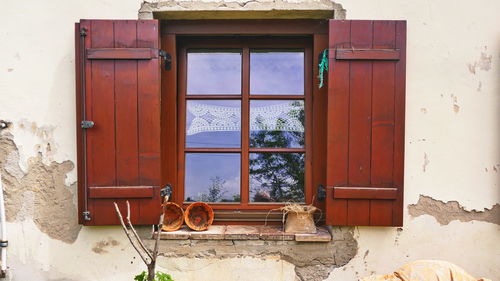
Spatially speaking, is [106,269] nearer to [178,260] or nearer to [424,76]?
[178,260]

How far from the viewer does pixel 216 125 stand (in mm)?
2740

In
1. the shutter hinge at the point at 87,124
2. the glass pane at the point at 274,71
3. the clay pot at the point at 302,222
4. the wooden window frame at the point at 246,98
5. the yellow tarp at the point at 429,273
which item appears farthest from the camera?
the glass pane at the point at 274,71

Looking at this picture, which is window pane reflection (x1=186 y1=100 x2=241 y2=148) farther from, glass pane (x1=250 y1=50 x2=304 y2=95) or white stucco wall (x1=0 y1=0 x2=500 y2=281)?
white stucco wall (x1=0 y1=0 x2=500 y2=281)

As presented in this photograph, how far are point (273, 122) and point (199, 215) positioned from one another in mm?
882

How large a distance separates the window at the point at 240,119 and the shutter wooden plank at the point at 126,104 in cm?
38

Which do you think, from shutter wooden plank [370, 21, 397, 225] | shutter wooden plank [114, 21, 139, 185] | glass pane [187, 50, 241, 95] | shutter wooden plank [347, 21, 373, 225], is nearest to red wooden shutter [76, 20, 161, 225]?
shutter wooden plank [114, 21, 139, 185]

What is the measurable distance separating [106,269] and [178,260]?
20.0 inches

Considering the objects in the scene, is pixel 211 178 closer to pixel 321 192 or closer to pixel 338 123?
pixel 321 192

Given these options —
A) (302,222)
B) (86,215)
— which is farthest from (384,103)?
(86,215)

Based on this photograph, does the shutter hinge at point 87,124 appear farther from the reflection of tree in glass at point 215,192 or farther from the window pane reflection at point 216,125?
the reflection of tree in glass at point 215,192

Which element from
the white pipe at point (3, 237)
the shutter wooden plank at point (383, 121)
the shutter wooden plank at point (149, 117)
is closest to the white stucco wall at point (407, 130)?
the white pipe at point (3, 237)

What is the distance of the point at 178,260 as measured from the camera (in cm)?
254

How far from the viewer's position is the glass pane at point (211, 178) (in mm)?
2754

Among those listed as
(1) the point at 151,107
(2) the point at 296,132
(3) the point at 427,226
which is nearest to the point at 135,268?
(1) the point at 151,107
